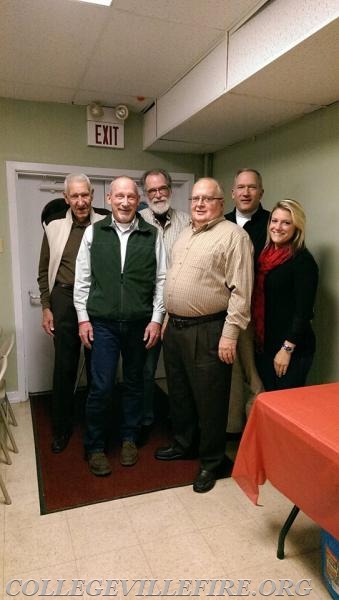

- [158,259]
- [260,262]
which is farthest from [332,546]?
[158,259]

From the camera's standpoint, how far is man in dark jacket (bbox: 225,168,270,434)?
2281mm

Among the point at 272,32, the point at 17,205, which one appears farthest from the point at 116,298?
the point at 17,205

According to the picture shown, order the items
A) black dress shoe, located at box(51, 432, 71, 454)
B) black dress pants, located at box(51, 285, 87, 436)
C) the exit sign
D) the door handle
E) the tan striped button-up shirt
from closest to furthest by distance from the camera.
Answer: the tan striped button-up shirt, black dress pants, located at box(51, 285, 87, 436), black dress shoe, located at box(51, 432, 71, 454), the exit sign, the door handle

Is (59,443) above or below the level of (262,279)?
Answer: below

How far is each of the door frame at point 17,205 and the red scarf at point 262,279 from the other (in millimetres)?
1625

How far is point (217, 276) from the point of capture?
1.96 metres

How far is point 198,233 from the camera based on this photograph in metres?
2.04

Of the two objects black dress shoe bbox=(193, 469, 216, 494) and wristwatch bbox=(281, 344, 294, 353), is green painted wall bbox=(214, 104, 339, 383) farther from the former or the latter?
black dress shoe bbox=(193, 469, 216, 494)

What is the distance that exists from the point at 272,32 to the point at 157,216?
113 cm

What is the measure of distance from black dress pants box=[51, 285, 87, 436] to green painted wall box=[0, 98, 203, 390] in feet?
2.90

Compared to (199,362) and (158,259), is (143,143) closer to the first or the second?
(158,259)

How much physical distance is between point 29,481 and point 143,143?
8.54ft

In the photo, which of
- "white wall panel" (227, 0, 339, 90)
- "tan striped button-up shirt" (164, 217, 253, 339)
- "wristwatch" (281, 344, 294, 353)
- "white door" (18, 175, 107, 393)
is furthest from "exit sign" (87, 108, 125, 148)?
"wristwatch" (281, 344, 294, 353)

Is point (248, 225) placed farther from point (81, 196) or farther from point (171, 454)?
point (171, 454)
